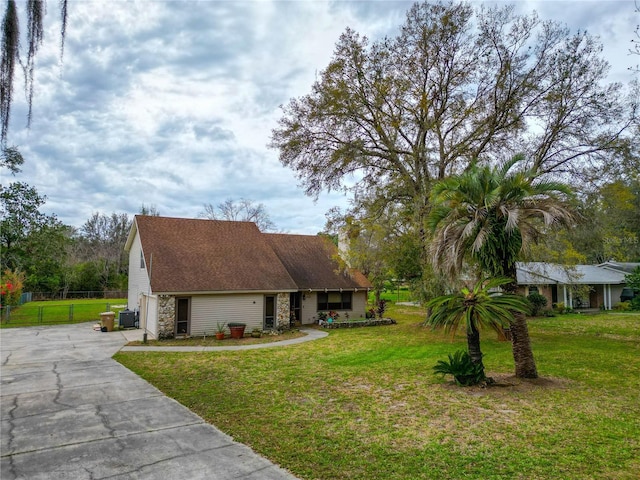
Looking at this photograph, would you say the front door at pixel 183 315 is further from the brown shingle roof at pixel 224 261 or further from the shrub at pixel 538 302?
the shrub at pixel 538 302

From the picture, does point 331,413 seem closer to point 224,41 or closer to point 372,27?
point 224,41

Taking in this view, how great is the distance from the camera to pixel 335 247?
1053 inches

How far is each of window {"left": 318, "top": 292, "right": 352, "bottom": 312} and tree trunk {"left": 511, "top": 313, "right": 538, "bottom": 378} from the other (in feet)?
46.6

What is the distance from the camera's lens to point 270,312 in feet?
65.4

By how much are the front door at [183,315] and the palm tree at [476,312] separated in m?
12.1

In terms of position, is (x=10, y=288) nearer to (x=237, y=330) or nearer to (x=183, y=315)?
(x=183, y=315)

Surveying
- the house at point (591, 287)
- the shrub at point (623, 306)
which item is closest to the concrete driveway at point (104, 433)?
the house at point (591, 287)

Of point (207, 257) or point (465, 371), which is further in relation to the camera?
point (207, 257)

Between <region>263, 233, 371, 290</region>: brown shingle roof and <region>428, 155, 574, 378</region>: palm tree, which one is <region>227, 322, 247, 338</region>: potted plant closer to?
<region>263, 233, 371, 290</region>: brown shingle roof

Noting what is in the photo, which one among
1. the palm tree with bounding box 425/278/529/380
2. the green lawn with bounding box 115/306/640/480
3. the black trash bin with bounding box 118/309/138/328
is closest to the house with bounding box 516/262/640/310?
the green lawn with bounding box 115/306/640/480

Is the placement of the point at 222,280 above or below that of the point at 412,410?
above

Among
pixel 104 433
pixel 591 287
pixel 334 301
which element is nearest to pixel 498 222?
pixel 104 433

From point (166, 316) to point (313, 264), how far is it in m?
9.92

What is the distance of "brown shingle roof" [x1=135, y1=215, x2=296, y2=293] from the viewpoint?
18.0 meters
